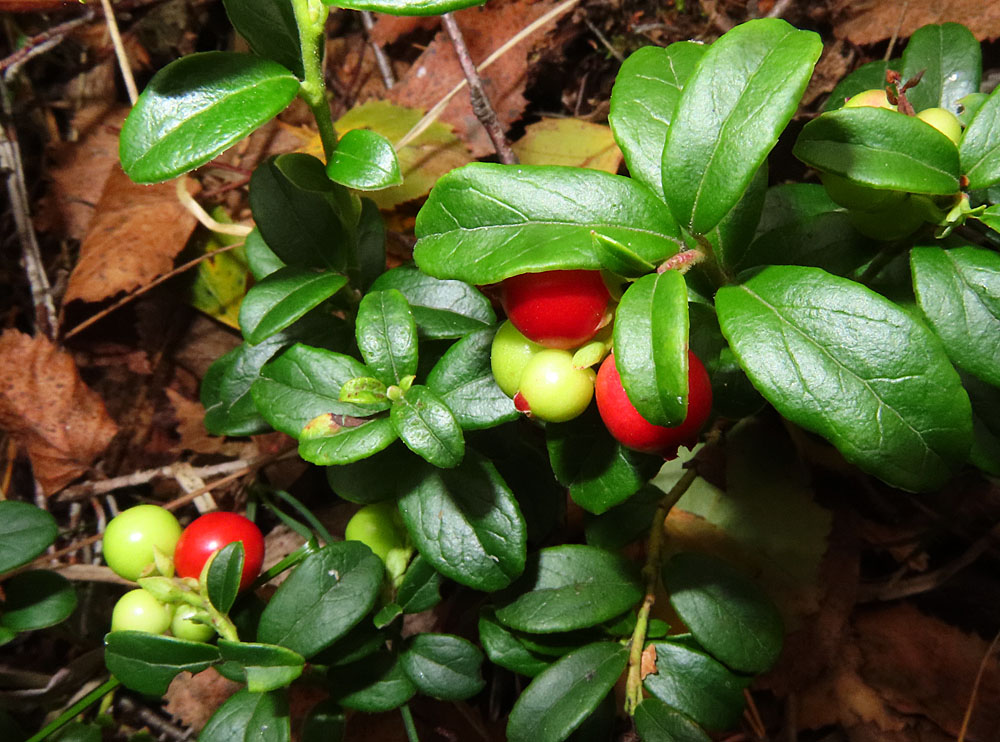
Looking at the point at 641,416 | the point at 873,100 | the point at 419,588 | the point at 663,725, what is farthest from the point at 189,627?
the point at 873,100

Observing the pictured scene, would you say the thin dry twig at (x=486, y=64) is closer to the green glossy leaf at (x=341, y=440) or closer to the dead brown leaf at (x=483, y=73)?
the dead brown leaf at (x=483, y=73)

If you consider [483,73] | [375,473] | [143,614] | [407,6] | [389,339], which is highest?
[407,6]

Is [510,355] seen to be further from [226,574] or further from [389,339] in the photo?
[226,574]

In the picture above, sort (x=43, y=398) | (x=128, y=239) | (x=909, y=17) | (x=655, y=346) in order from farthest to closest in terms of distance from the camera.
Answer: (x=128, y=239), (x=43, y=398), (x=909, y=17), (x=655, y=346)

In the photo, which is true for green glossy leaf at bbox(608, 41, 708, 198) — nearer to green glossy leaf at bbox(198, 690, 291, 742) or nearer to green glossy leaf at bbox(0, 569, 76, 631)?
green glossy leaf at bbox(198, 690, 291, 742)

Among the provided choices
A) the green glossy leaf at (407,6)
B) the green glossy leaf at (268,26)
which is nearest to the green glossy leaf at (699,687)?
the green glossy leaf at (407,6)

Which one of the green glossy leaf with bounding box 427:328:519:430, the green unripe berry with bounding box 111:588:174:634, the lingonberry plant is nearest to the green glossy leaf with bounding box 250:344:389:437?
the lingonberry plant
